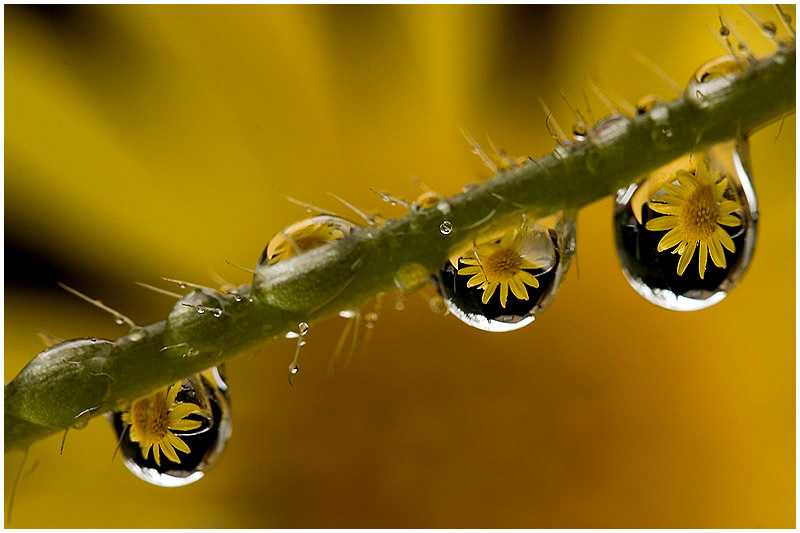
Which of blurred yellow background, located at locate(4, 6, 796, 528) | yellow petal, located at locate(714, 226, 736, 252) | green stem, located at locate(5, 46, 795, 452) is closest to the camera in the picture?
green stem, located at locate(5, 46, 795, 452)

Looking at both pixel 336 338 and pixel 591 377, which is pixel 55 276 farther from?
pixel 591 377

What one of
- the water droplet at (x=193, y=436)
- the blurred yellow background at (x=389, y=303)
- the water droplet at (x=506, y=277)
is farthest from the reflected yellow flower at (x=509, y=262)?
the blurred yellow background at (x=389, y=303)

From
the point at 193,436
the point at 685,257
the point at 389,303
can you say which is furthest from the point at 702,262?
the point at 389,303

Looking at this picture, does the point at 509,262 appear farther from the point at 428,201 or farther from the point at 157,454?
the point at 157,454

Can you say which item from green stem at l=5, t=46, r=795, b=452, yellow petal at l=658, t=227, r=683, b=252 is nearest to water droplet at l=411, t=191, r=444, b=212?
green stem at l=5, t=46, r=795, b=452

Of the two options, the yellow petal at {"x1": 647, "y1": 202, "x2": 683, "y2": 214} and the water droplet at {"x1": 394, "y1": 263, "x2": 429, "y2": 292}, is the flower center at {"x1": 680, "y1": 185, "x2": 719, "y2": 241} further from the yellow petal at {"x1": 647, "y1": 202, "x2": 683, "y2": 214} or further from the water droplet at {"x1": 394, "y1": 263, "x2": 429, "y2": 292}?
the water droplet at {"x1": 394, "y1": 263, "x2": 429, "y2": 292}

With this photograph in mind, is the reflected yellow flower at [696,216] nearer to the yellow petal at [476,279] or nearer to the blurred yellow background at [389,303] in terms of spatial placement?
the yellow petal at [476,279]
